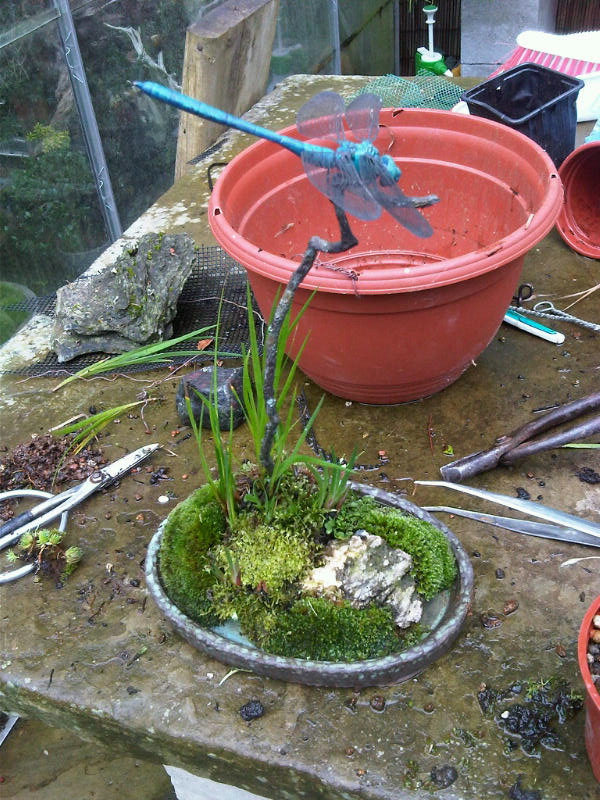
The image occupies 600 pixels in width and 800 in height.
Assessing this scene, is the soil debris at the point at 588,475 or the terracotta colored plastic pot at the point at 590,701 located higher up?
the terracotta colored plastic pot at the point at 590,701

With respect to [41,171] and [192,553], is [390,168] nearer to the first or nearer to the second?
[192,553]

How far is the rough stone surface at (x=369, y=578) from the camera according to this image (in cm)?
125

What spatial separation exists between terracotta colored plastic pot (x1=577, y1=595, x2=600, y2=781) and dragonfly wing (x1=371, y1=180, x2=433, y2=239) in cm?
61

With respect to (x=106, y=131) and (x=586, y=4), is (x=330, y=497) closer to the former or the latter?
(x=106, y=131)

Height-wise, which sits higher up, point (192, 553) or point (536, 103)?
point (536, 103)

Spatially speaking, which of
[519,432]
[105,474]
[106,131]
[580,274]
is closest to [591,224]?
[580,274]

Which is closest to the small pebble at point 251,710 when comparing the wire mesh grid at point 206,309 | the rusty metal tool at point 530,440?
the rusty metal tool at point 530,440

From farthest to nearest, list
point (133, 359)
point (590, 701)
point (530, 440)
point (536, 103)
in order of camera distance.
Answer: point (536, 103) < point (133, 359) < point (530, 440) < point (590, 701)

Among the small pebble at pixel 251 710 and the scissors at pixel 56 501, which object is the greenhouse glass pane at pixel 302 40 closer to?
the scissors at pixel 56 501

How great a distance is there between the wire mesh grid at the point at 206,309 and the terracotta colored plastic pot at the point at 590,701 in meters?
1.22

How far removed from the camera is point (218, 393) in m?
1.79

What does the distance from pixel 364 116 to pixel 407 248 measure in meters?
0.86

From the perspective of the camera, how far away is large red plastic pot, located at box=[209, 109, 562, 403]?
1.47 meters

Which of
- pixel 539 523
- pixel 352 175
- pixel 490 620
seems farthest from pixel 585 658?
pixel 352 175
